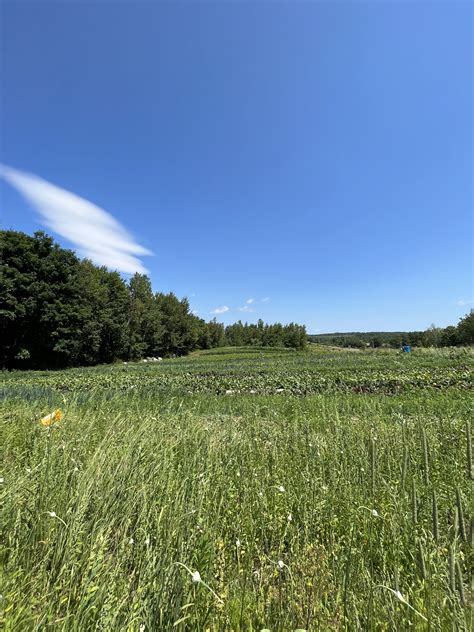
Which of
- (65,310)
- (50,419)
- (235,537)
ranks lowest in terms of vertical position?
(235,537)

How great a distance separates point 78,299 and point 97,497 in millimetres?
35538

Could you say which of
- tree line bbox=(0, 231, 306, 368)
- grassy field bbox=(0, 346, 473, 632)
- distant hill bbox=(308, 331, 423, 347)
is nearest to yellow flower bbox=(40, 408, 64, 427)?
grassy field bbox=(0, 346, 473, 632)

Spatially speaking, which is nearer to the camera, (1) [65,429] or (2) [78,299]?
(1) [65,429]

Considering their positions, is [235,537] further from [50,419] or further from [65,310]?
[65,310]

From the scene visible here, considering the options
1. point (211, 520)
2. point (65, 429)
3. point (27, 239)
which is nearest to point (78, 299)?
point (27, 239)

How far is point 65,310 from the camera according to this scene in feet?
100

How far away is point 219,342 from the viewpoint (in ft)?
250

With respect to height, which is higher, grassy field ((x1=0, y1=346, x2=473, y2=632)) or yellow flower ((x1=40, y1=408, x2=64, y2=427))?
yellow flower ((x1=40, y1=408, x2=64, y2=427))

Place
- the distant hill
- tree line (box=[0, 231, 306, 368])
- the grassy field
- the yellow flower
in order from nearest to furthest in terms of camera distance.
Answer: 1. the grassy field
2. the yellow flower
3. tree line (box=[0, 231, 306, 368])
4. the distant hill

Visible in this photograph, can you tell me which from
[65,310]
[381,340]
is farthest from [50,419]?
[381,340]

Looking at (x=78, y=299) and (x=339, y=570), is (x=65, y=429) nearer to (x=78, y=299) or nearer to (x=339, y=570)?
(x=339, y=570)

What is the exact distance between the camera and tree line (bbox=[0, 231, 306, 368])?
96.0 feet

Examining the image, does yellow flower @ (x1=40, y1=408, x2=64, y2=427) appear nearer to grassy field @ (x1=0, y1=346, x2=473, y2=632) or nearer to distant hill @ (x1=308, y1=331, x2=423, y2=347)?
grassy field @ (x1=0, y1=346, x2=473, y2=632)

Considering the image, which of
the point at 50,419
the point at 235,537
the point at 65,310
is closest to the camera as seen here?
the point at 235,537
